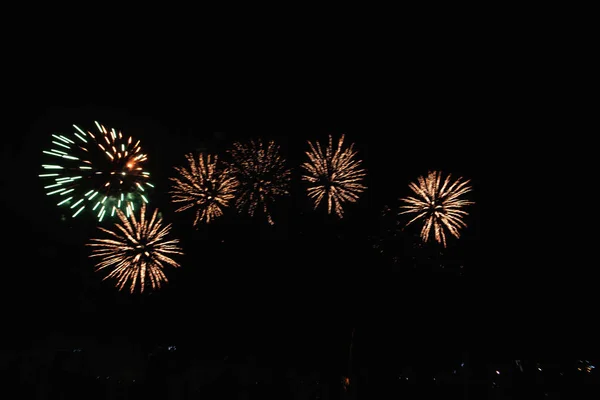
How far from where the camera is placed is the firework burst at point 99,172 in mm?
6832

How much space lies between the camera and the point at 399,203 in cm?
972

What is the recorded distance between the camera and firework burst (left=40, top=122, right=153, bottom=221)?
22.4ft

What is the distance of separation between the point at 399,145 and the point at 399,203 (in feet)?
7.30

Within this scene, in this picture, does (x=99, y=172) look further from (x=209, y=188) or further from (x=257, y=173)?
(x=257, y=173)

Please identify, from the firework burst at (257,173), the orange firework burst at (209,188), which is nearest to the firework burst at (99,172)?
the orange firework burst at (209,188)

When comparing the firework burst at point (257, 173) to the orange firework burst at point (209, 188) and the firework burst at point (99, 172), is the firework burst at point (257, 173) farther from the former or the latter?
the firework burst at point (99, 172)

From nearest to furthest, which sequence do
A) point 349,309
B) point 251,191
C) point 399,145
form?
point 251,191
point 349,309
point 399,145

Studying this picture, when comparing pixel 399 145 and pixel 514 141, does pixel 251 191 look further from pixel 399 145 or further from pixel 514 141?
pixel 514 141

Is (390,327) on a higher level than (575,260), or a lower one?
lower

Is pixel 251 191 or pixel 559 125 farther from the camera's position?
pixel 559 125

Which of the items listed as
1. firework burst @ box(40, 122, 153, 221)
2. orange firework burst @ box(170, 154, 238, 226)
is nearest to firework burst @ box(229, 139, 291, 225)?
orange firework burst @ box(170, 154, 238, 226)

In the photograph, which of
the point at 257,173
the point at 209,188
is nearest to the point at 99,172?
the point at 209,188

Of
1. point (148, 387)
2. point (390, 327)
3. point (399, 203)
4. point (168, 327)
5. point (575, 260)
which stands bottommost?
point (148, 387)

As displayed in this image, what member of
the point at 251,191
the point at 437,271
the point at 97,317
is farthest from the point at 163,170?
the point at 437,271
